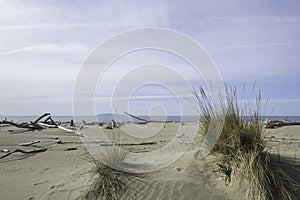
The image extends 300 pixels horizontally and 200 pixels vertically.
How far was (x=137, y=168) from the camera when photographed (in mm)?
6883

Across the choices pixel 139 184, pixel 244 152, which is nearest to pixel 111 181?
pixel 139 184

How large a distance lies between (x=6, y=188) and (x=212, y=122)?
157 inches

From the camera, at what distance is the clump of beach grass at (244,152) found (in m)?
5.76

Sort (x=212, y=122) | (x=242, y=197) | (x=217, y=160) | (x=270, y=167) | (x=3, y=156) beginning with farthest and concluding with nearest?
(x=3, y=156) → (x=212, y=122) → (x=217, y=160) → (x=270, y=167) → (x=242, y=197)

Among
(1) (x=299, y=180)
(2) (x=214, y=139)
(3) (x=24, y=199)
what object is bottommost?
(3) (x=24, y=199)

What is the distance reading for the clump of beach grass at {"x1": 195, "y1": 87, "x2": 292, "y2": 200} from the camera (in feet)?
18.9

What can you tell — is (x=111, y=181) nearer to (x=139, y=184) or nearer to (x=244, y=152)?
(x=139, y=184)

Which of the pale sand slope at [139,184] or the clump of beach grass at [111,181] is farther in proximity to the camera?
the pale sand slope at [139,184]

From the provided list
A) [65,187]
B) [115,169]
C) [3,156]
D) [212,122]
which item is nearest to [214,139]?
[212,122]

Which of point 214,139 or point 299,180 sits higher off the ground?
point 214,139

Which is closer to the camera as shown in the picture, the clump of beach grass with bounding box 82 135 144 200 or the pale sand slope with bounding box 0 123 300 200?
the clump of beach grass with bounding box 82 135 144 200

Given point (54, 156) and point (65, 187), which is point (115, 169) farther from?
point (54, 156)

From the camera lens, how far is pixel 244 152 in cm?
624

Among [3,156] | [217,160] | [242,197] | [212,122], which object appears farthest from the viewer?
[3,156]
